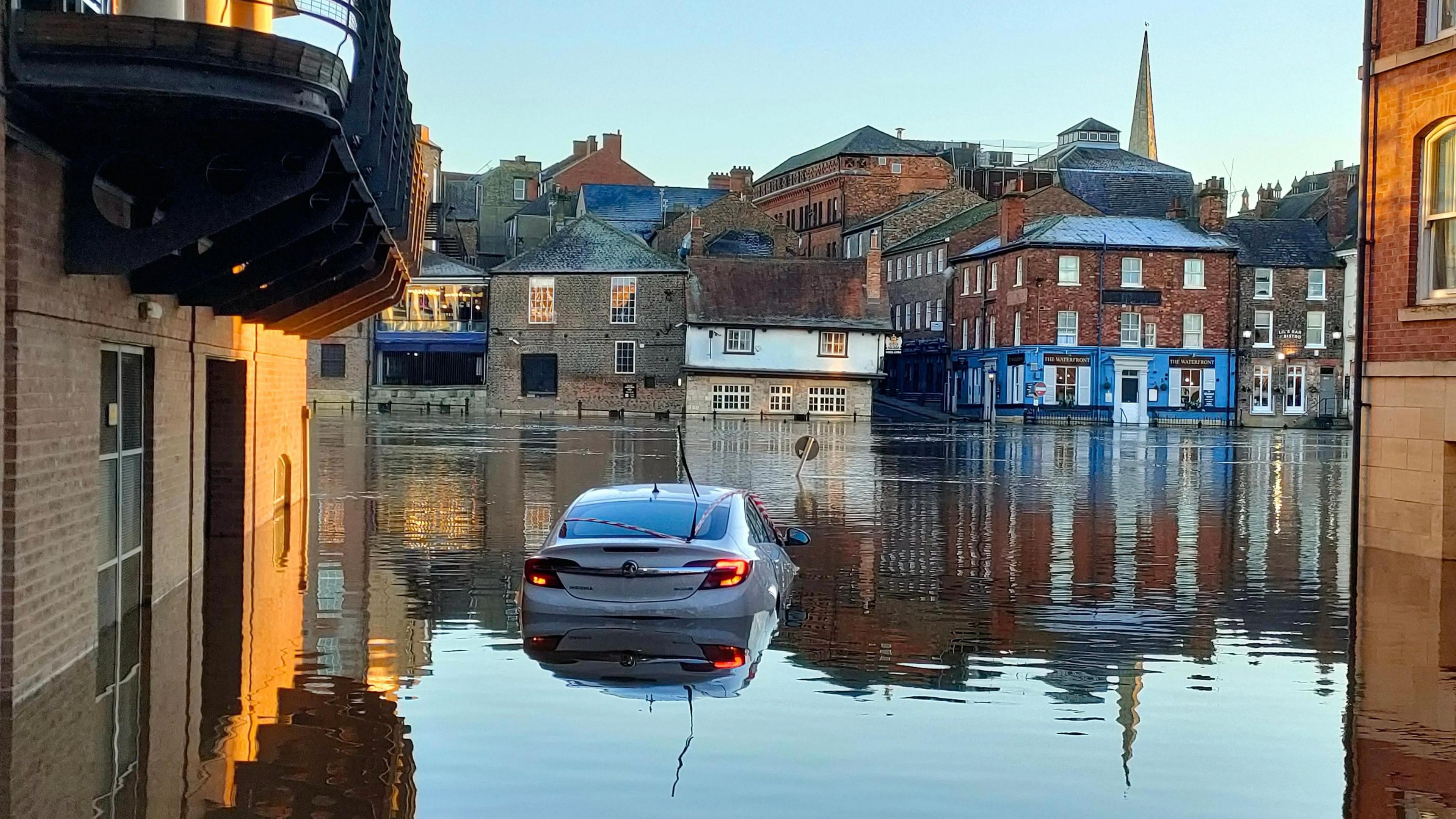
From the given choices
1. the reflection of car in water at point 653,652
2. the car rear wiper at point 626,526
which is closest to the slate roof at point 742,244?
the car rear wiper at point 626,526

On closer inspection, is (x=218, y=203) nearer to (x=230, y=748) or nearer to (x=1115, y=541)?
(x=230, y=748)

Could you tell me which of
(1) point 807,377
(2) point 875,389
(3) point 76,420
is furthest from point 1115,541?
(2) point 875,389

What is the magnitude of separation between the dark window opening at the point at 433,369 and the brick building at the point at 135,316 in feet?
216

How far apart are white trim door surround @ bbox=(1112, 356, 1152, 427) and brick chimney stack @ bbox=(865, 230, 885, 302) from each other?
11.9 m

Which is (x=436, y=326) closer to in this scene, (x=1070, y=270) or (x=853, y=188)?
(x=1070, y=270)

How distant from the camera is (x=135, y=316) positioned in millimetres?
12125

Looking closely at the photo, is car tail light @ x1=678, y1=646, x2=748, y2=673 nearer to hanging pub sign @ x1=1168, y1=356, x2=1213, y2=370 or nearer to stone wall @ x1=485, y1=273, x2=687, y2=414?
hanging pub sign @ x1=1168, y1=356, x2=1213, y2=370

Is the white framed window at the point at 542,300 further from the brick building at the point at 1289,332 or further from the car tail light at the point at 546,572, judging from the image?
the car tail light at the point at 546,572

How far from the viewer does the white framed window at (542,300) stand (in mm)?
79625

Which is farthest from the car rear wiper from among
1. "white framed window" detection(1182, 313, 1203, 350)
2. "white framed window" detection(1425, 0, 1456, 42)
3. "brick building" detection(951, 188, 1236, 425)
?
"white framed window" detection(1182, 313, 1203, 350)

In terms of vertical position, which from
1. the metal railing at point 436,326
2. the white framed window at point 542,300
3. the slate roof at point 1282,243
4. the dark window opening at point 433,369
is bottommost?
the dark window opening at point 433,369

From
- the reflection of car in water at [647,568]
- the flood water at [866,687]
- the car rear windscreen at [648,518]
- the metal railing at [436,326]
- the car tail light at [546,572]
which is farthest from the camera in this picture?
the metal railing at [436,326]

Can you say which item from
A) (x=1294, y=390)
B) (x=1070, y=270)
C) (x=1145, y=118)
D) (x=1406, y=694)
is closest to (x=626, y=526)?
(x=1406, y=694)

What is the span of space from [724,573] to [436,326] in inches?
2785
